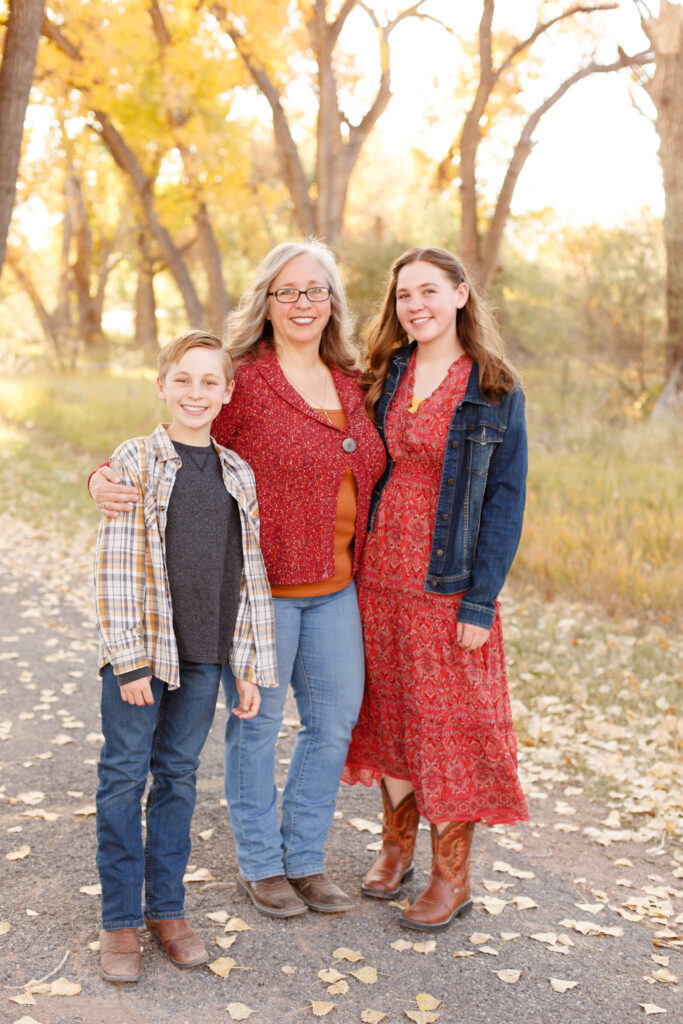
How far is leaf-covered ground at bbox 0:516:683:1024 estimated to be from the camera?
267cm

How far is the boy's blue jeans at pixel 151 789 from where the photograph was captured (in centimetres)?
269

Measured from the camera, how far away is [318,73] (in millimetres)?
11711

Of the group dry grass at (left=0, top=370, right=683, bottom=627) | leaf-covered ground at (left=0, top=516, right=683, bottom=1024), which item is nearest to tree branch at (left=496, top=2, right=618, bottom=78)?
dry grass at (left=0, top=370, right=683, bottom=627)

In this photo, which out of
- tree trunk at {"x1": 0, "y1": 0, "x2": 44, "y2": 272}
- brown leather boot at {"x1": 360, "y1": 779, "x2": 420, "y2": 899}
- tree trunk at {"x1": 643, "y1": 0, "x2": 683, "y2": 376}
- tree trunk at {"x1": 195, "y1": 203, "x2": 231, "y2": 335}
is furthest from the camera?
tree trunk at {"x1": 195, "y1": 203, "x2": 231, "y2": 335}

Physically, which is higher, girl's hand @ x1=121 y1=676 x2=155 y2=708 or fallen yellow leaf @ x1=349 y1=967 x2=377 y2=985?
girl's hand @ x1=121 y1=676 x2=155 y2=708

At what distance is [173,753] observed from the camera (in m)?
2.81

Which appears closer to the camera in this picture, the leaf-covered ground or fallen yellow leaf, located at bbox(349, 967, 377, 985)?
the leaf-covered ground

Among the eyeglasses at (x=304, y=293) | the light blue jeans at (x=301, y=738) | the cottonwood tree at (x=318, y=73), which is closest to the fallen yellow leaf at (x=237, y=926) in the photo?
the light blue jeans at (x=301, y=738)

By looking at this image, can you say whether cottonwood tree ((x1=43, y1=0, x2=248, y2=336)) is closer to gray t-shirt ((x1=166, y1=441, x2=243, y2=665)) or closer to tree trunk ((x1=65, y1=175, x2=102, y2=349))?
tree trunk ((x1=65, y1=175, x2=102, y2=349))

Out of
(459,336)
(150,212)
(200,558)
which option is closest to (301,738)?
(200,558)

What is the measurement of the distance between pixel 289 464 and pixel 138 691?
2.89 feet

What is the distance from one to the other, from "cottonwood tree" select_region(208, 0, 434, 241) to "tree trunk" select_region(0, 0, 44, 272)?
6222 mm

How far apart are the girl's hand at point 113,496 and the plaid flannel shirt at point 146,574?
0.02 meters

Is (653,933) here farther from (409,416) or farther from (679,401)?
(679,401)
